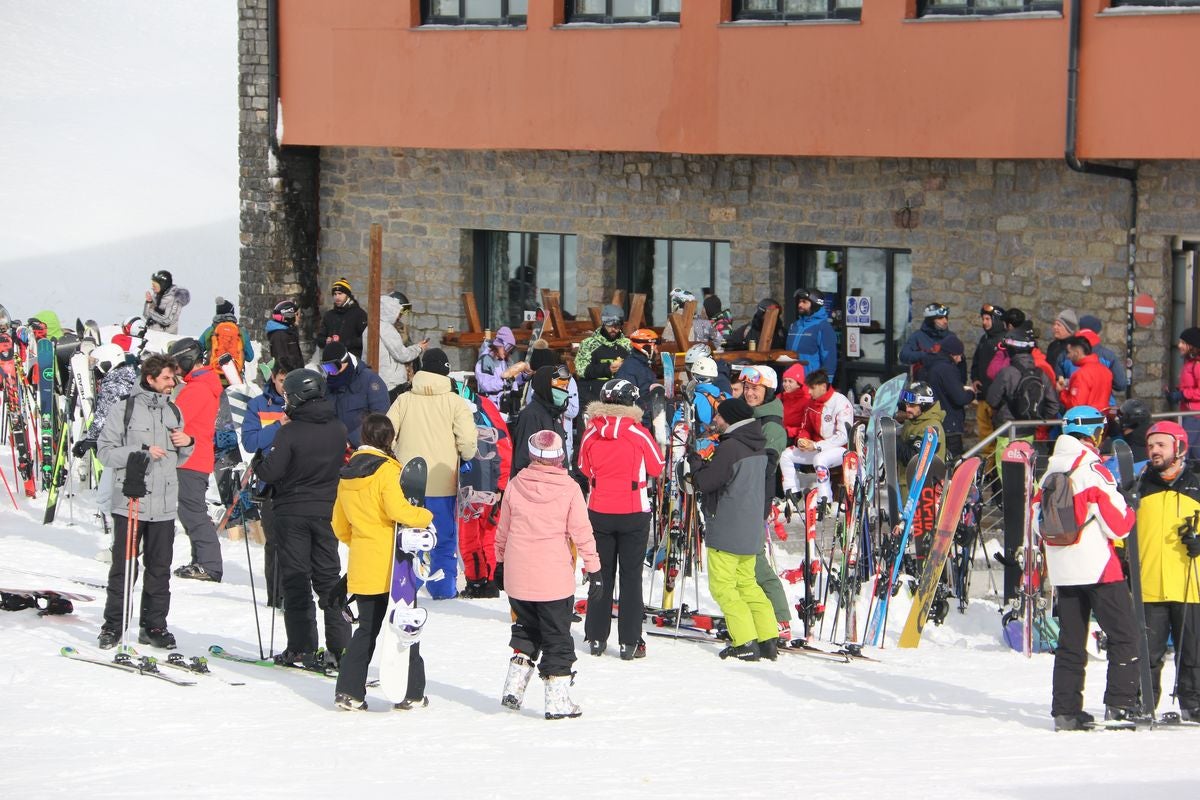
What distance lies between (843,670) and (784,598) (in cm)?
67

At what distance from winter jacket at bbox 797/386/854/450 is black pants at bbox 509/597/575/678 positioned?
16.2ft

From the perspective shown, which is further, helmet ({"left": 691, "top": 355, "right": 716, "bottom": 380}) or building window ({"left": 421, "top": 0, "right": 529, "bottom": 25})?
building window ({"left": 421, "top": 0, "right": 529, "bottom": 25})

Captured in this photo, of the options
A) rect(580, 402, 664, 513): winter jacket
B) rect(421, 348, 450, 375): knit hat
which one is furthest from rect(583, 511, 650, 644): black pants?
rect(421, 348, 450, 375): knit hat

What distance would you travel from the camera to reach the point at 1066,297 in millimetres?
16391

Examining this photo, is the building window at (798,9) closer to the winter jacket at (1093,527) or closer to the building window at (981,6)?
the building window at (981,6)

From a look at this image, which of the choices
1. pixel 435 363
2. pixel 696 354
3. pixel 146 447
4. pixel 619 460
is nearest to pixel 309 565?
pixel 146 447

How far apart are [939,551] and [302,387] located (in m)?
4.39

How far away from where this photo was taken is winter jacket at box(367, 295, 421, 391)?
17.7m

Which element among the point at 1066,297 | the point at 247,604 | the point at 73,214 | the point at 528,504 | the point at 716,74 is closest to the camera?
the point at 528,504

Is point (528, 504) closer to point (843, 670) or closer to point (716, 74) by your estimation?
point (843, 670)

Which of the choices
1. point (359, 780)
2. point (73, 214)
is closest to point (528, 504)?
point (359, 780)

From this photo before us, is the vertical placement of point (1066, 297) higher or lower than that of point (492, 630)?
higher

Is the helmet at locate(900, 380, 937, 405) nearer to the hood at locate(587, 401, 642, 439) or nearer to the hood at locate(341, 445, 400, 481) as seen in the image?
the hood at locate(587, 401, 642, 439)

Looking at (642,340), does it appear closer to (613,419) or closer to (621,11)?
(613,419)
